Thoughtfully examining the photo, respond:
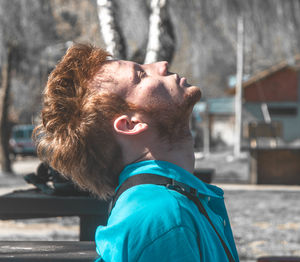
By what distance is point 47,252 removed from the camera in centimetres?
201


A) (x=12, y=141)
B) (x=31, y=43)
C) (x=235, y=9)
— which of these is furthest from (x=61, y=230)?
(x=12, y=141)

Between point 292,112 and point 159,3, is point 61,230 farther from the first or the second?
point 292,112

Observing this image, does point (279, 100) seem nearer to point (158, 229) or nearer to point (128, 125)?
point (128, 125)

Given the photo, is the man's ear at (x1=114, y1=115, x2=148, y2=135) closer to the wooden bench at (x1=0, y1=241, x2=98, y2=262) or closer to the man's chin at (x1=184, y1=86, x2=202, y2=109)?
the man's chin at (x1=184, y1=86, x2=202, y2=109)

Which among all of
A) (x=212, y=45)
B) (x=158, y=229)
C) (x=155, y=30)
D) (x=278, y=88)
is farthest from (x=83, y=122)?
(x=278, y=88)

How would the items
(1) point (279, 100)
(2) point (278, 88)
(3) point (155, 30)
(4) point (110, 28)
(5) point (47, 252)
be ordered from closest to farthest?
Result: (5) point (47, 252), (4) point (110, 28), (3) point (155, 30), (2) point (278, 88), (1) point (279, 100)

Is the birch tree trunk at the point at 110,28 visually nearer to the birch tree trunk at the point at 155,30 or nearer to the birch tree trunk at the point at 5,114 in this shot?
the birch tree trunk at the point at 155,30

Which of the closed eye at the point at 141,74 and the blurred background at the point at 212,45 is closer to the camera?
the closed eye at the point at 141,74

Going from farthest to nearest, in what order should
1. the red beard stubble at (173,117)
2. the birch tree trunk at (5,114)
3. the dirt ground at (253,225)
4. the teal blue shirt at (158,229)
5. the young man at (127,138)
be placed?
the birch tree trunk at (5,114)
the dirt ground at (253,225)
the red beard stubble at (173,117)
the young man at (127,138)
the teal blue shirt at (158,229)

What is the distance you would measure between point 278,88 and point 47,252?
116 feet

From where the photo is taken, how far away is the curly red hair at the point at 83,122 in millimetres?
1396

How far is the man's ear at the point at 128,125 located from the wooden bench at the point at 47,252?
0.76m

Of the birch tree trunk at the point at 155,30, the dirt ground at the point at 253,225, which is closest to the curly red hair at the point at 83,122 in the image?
the dirt ground at the point at 253,225

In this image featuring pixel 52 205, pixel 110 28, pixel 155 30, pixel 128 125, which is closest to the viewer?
pixel 128 125
